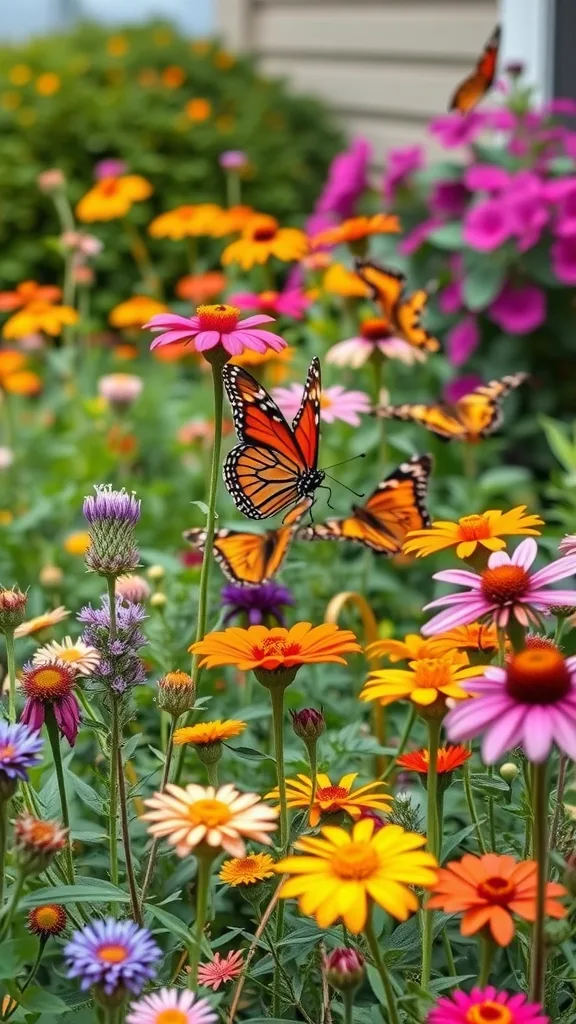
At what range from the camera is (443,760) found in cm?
115

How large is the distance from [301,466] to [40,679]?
444 mm

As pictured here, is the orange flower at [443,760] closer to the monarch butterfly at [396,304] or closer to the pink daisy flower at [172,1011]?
the pink daisy flower at [172,1011]

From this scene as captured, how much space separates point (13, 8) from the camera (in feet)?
30.1

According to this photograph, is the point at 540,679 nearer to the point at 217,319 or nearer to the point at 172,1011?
the point at 172,1011

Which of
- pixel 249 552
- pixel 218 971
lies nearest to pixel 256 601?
pixel 249 552

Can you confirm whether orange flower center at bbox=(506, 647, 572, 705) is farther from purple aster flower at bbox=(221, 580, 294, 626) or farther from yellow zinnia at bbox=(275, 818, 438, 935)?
purple aster flower at bbox=(221, 580, 294, 626)

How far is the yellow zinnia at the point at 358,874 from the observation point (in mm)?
844

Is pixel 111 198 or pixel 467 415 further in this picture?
pixel 111 198

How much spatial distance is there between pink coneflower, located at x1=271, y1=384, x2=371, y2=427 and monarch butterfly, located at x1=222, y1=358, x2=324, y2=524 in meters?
0.21

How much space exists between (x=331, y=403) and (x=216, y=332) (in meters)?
0.65

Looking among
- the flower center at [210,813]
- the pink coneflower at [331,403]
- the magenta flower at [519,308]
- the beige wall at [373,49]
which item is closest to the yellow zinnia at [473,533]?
the flower center at [210,813]

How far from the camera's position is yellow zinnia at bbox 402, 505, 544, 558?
1.13 m

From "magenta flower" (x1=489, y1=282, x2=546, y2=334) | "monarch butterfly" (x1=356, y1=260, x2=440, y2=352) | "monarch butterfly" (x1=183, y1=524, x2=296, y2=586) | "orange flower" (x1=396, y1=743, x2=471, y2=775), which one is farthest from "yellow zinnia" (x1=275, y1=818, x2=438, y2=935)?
"magenta flower" (x1=489, y1=282, x2=546, y2=334)

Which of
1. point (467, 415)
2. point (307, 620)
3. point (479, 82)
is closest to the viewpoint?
point (467, 415)
